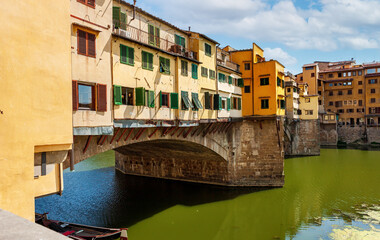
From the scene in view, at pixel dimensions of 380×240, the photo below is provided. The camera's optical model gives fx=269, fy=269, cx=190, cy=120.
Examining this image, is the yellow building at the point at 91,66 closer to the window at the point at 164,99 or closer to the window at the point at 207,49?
the window at the point at 164,99

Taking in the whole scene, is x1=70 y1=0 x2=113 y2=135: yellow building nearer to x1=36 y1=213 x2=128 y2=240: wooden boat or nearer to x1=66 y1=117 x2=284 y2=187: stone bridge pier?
x1=36 y1=213 x2=128 y2=240: wooden boat

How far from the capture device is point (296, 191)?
91.4 ft

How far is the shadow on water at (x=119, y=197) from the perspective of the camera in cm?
2073

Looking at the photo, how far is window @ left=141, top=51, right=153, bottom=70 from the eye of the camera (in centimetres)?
1641

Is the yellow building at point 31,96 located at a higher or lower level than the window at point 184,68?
lower

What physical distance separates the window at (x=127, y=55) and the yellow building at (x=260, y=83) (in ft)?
55.8

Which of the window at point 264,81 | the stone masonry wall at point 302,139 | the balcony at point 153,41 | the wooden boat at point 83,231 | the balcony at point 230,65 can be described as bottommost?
the wooden boat at point 83,231

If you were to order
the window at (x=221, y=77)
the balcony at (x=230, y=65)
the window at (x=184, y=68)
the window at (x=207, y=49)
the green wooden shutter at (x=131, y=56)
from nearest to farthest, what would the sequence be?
the green wooden shutter at (x=131, y=56)
the window at (x=184, y=68)
the window at (x=207, y=49)
the window at (x=221, y=77)
the balcony at (x=230, y=65)

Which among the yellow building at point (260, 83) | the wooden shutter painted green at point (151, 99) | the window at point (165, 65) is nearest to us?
the wooden shutter painted green at point (151, 99)

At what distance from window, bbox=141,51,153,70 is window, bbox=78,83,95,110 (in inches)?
173

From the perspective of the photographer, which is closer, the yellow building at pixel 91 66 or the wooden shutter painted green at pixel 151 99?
the yellow building at pixel 91 66

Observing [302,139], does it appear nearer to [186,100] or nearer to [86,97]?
[186,100]

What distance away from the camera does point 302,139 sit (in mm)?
50875

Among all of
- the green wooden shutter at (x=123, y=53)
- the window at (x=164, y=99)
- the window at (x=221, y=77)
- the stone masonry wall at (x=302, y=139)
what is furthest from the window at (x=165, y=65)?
the stone masonry wall at (x=302, y=139)
